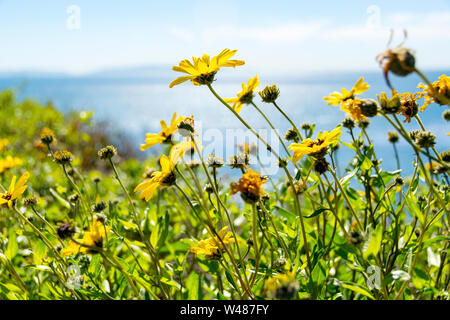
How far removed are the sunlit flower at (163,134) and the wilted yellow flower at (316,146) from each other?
0.21 metres

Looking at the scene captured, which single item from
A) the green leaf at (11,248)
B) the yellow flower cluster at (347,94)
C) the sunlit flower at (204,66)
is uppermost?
the sunlit flower at (204,66)

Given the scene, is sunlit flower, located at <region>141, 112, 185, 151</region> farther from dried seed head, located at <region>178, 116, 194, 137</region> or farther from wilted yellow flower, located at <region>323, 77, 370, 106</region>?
wilted yellow flower, located at <region>323, 77, 370, 106</region>

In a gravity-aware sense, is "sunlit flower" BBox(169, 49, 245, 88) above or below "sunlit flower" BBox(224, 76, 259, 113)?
above

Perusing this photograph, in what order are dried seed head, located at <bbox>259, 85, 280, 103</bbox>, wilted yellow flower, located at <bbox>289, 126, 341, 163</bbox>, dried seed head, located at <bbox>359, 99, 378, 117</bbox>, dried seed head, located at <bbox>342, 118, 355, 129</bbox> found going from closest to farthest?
dried seed head, located at <bbox>359, 99, 378, 117</bbox>
wilted yellow flower, located at <bbox>289, 126, 341, 163</bbox>
dried seed head, located at <bbox>259, 85, 280, 103</bbox>
dried seed head, located at <bbox>342, 118, 355, 129</bbox>

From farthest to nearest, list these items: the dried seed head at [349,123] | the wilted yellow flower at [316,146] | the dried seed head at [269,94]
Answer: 1. the dried seed head at [349,123]
2. the dried seed head at [269,94]
3. the wilted yellow flower at [316,146]

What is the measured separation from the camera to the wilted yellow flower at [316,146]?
2.20ft

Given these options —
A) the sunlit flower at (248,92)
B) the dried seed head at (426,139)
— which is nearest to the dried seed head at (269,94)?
the sunlit flower at (248,92)

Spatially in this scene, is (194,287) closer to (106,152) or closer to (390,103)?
(106,152)

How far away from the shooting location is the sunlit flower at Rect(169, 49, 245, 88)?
0.68 m

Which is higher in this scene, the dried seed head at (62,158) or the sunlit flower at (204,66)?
the sunlit flower at (204,66)

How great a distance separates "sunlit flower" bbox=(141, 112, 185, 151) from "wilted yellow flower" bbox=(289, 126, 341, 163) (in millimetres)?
206

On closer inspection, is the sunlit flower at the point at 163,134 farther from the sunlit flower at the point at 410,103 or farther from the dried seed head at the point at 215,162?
the sunlit flower at the point at 410,103

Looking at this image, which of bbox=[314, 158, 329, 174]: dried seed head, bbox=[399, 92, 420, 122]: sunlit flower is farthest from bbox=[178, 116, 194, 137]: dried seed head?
bbox=[399, 92, 420, 122]: sunlit flower
